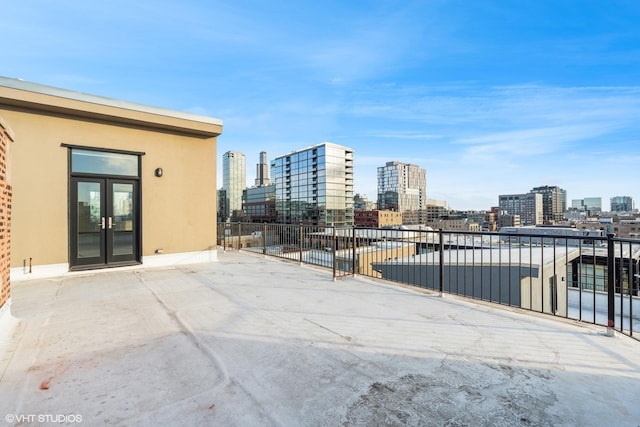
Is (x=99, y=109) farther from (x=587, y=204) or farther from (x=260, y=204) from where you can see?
(x=587, y=204)

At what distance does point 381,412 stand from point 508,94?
2085 centimetres

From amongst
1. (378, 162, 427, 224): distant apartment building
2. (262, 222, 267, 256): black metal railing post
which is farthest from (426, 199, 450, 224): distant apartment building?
(262, 222, 267, 256): black metal railing post

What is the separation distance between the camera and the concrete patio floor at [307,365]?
5.52ft

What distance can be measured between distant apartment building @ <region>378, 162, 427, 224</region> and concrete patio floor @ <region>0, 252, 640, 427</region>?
392 ft

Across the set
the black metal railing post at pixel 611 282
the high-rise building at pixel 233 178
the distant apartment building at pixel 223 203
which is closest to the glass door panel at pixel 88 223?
the black metal railing post at pixel 611 282

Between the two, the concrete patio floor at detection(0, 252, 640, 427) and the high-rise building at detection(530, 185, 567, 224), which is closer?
the concrete patio floor at detection(0, 252, 640, 427)

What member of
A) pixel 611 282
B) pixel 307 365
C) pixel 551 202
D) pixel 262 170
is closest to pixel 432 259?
pixel 611 282

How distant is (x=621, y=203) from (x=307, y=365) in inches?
9346

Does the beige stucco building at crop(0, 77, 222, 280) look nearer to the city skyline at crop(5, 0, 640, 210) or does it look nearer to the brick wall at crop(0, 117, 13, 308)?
the city skyline at crop(5, 0, 640, 210)

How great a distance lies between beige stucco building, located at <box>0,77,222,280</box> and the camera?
17.8 ft

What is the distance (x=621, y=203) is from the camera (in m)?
161

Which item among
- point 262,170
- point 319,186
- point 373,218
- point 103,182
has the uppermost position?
point 262,170

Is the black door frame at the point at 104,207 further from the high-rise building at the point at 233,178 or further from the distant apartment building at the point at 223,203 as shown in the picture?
the high-rise building at the point at 233,178

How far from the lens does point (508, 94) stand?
55.8 feet
